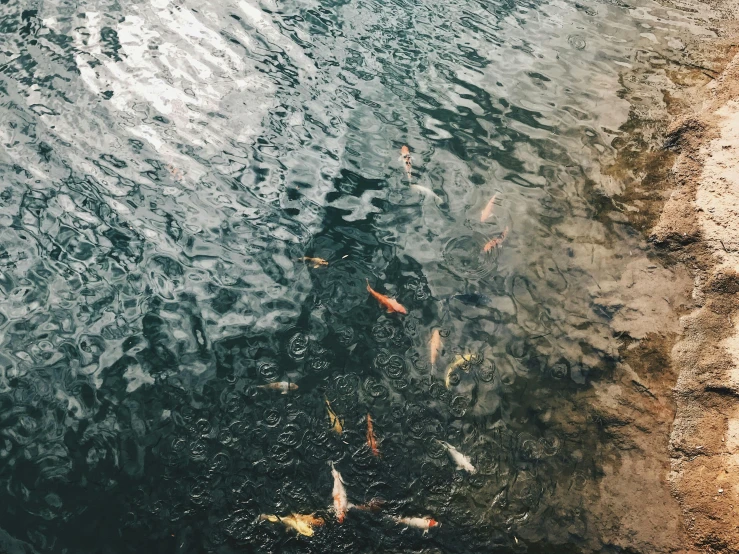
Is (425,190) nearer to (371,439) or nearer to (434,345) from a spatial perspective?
(434,345)

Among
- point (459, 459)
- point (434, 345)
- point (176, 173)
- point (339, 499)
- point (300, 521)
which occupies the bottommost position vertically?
point (300, 521)

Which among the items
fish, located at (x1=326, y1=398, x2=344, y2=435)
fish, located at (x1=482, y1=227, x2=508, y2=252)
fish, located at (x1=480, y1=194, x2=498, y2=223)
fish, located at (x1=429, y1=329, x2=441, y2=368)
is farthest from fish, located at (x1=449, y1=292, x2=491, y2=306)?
fish, located at (x1=326, y1=398, x2=344, y2=435)

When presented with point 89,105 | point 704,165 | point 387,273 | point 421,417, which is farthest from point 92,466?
point 704,165

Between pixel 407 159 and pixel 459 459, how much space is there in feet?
10.4

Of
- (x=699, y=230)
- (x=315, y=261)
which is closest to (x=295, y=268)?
(x=315, y=261)

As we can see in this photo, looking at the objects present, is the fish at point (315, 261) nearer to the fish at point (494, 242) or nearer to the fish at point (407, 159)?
the fish at point (407, 159)

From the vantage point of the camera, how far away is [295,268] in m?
4.84

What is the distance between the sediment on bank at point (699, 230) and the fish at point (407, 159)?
6.76 ft

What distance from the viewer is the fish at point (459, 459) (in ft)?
12.3

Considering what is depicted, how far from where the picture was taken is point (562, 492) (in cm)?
366

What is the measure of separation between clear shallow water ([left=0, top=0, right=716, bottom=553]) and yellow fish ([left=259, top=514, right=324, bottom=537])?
0.06 meters

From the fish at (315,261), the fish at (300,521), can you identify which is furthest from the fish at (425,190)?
the fish at (300,521)

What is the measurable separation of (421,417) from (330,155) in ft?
9.98

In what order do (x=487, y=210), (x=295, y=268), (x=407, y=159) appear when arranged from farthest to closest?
1. (x=407, y=159)
2. (x=487, y=210)
3. (x=295, y=268)
